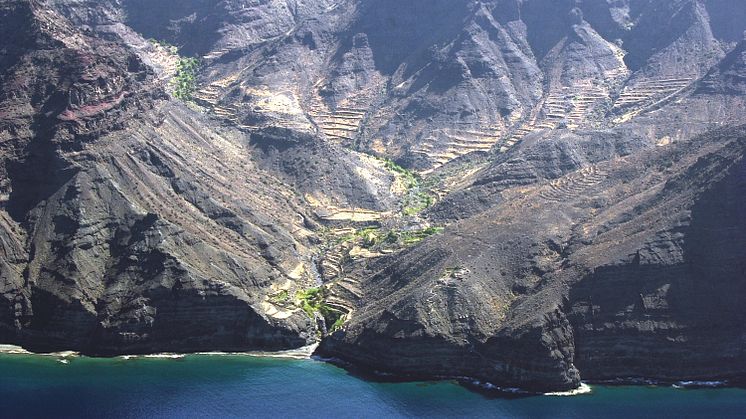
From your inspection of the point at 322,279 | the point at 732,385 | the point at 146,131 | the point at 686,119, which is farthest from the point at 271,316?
the point at 686,119

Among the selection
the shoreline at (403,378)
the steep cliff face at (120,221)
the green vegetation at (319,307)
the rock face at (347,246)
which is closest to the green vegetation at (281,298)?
the rock face at (347,246)

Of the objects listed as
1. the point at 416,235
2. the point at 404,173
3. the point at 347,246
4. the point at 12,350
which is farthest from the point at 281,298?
the point at 404,173

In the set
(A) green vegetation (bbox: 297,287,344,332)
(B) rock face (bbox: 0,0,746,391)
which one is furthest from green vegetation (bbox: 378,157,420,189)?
(A) green vegetation (bbox: 297,287,344,332)

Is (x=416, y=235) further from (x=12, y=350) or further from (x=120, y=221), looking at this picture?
(x=12, y=350)

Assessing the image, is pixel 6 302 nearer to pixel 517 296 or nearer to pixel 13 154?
pixel 13 154

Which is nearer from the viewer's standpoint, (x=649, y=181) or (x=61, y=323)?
(x=61, y=323)

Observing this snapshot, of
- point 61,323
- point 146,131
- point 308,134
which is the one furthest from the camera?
point 308,134

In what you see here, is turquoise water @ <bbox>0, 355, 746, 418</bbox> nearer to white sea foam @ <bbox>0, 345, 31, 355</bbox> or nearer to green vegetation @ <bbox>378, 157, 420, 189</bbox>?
white sea foam @ <bbox>0, 345, 31, 355</bbox>
